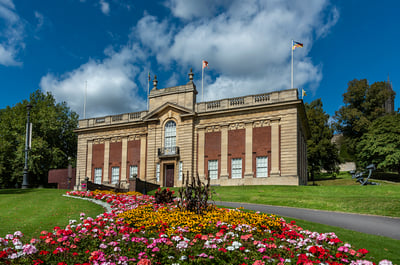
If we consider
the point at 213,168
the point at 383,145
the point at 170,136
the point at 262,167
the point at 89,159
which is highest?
the point at 170,136

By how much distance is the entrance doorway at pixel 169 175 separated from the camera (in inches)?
1454

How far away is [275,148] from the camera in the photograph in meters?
32.2

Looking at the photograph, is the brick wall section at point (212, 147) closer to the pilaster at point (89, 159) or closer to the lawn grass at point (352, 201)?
the lawn grass at point (352, 201)

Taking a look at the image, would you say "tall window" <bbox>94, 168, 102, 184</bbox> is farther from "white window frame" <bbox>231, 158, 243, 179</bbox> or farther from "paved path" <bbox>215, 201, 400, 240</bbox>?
"paved path" <bbox>215, 201, 400, 240</bbox>

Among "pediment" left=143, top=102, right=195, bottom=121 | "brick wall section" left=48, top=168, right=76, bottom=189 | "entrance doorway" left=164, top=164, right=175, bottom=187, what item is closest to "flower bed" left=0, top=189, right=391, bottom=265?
"entrance doorway" left=164, top=164, right=175, bottom=187

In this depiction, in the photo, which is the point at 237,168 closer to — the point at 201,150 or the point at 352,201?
the point at 201,150

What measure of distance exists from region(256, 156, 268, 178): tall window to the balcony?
8.78 metres

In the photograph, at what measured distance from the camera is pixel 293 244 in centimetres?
828

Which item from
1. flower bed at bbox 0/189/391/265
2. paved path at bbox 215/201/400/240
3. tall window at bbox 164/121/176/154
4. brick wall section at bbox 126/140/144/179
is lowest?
paved path at bbox 215/201/400/240

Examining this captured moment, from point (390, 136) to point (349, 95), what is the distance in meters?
12.8

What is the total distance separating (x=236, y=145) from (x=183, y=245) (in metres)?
27.3

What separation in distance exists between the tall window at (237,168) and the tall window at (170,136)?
23.3 ft

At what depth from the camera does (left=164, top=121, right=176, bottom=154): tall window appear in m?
37.4

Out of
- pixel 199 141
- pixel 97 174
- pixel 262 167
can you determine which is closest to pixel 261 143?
pixel 262 167
